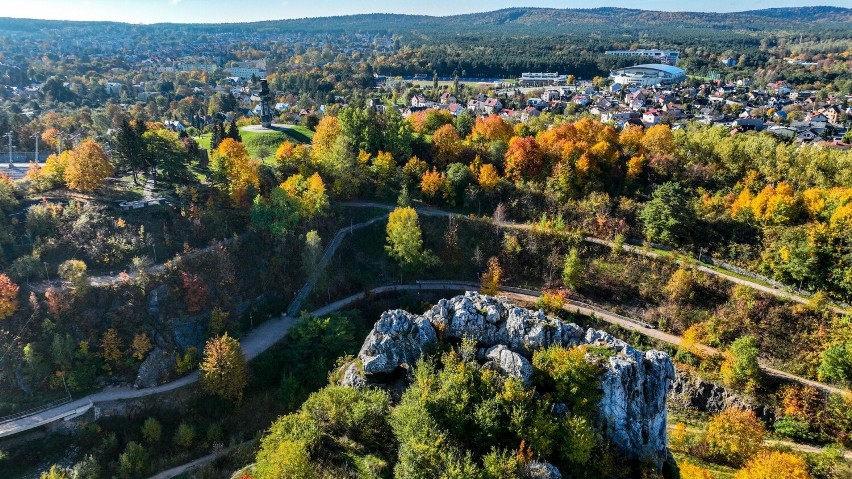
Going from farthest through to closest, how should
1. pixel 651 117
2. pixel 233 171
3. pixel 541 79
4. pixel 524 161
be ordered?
1. pixel 541 79
2. pixel 651 117
3. pixel 524 161
4. pixel 233 171

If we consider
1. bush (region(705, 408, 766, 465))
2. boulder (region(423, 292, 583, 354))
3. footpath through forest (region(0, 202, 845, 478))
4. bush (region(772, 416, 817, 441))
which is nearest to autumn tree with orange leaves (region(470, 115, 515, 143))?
footpath through forest (region(0, 202, 845, 478))

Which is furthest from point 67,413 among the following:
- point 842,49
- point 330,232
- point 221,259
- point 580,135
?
point 842,49

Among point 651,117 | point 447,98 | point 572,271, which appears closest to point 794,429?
point 572,271

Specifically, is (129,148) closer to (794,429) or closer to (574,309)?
(574,309)

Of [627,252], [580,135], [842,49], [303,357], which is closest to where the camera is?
[303,357]

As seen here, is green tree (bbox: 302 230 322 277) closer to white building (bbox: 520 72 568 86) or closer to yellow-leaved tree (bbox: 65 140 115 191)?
yellow-leaved tree (bbox: 65 140 115 191)

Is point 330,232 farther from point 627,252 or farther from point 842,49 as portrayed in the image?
point 842,49
